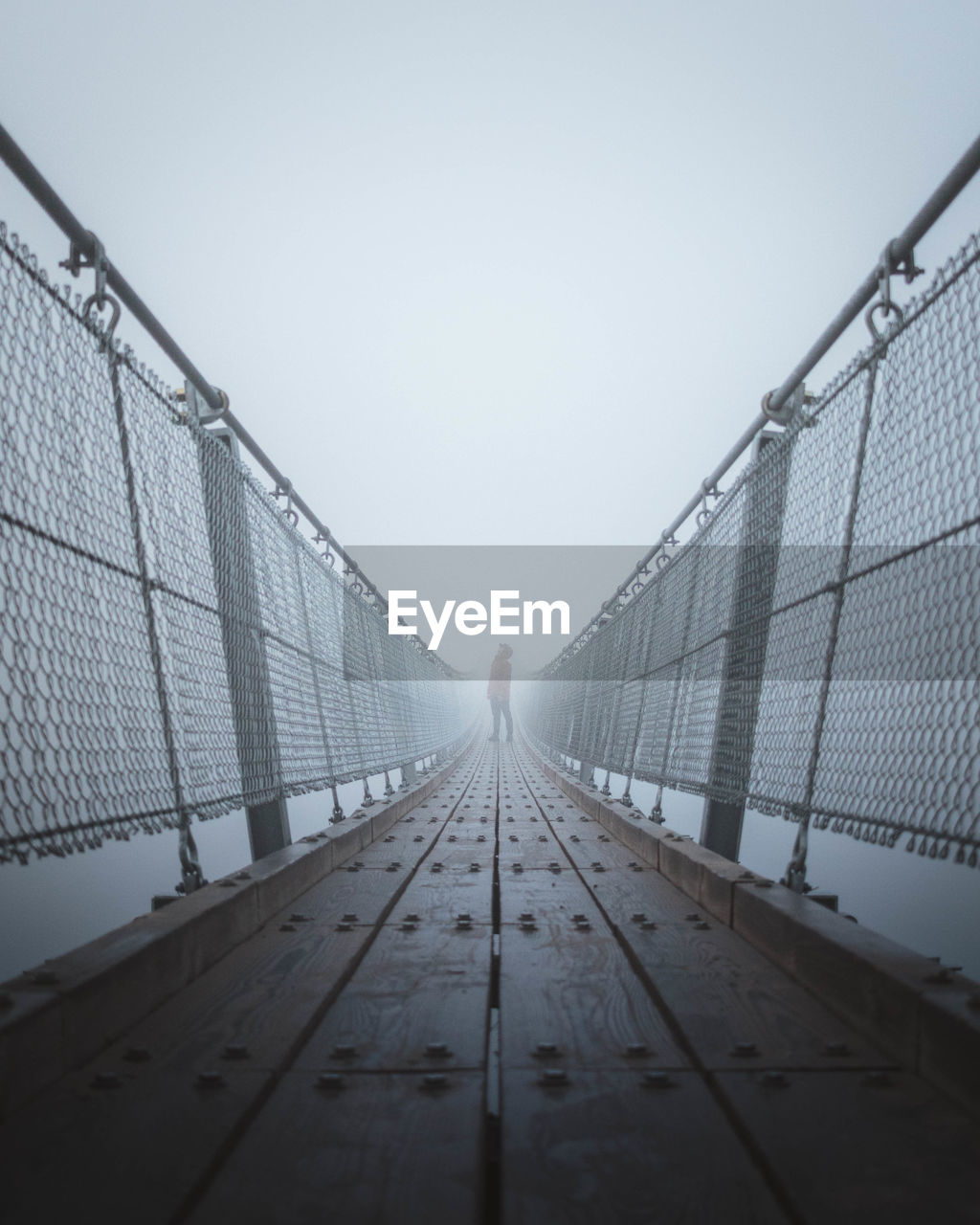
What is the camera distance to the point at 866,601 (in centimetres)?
236

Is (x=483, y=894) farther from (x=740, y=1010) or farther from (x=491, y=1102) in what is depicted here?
(x=491, y=1102)

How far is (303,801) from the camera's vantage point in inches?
778

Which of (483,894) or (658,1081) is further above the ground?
(483,894)

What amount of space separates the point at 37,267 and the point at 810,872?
1046 cm

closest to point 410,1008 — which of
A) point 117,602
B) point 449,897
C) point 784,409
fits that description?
point 449,897

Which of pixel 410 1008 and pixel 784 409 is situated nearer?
pixel 410 1008

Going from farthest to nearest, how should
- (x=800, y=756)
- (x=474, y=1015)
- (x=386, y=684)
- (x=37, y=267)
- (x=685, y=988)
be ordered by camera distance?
(x=386, y=684)
(x=800, y=756)
(x=37, y=267)
(x=685, y=988)
(x=474, y=1015)

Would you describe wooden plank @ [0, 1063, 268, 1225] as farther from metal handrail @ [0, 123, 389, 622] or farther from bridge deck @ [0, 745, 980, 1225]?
metal handrail @ [0, 123, 389, 622]

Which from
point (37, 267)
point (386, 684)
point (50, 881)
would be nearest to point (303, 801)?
point (50, 881)

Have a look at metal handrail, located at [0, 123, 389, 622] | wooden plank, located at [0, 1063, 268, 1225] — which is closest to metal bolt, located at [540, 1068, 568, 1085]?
wooden plank, located at [0, 1063, 268, 1225]

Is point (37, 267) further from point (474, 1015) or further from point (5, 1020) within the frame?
point (474, 1015)

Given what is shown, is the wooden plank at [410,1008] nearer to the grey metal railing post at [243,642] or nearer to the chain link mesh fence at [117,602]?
the chain link mesh fence at [117,602]

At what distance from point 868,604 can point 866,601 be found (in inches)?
0.7

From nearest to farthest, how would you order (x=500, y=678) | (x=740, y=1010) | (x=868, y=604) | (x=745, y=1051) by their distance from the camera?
(x=745, y=1051) → (x=740, y=1010) → (x=868, y=604) → (x=500, y=678)
